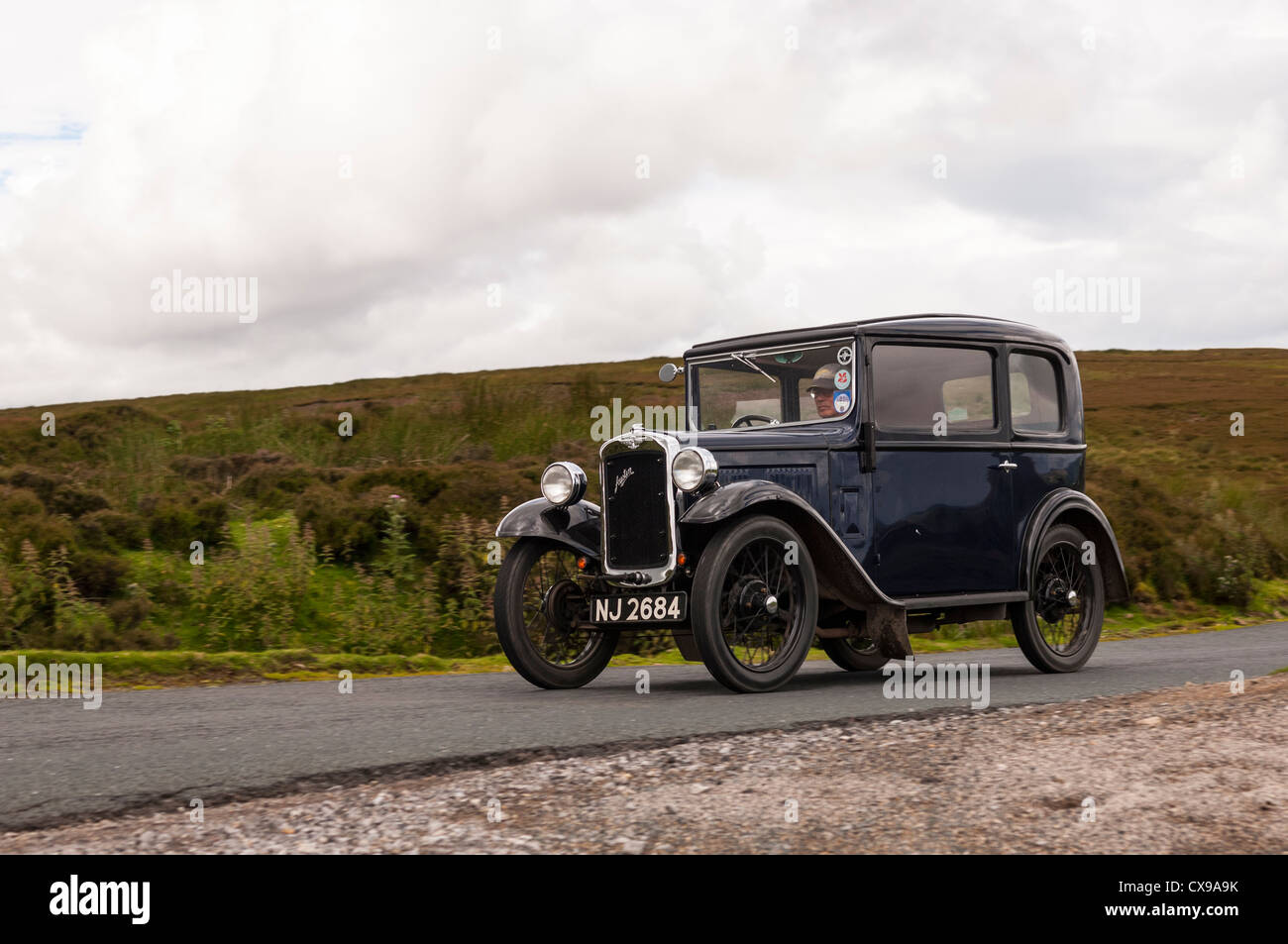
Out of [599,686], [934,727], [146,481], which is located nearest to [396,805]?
[934,727]

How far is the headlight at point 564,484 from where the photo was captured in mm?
8406

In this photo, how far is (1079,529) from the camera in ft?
32.6

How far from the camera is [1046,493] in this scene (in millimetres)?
9633

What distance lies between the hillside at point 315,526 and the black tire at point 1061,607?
4.92m

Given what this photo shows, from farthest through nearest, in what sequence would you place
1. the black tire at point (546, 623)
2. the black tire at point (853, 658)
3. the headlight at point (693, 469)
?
the black tire at point (853, 658) < the black tire at point (546, 623) < the headlight at point (693, 469)

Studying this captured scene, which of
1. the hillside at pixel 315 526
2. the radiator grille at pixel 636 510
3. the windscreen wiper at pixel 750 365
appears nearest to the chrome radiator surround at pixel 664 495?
the radiator grille at pixel 636 510

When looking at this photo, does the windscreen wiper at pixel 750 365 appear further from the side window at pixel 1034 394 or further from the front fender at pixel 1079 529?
the front fender at pixel 1079 529

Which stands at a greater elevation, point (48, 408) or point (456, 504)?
point (48, 408)

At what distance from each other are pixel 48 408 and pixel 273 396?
10.7 meters

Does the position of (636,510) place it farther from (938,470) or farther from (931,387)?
(931,387)

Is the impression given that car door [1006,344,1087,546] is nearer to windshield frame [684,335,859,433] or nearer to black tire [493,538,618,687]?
windshield frame [684,335,859,433]

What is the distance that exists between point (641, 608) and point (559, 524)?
909 mm
